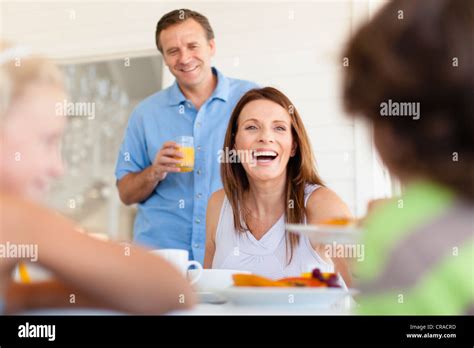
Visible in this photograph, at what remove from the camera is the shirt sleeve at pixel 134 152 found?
2322 mm

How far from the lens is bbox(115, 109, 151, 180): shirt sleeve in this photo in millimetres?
2322

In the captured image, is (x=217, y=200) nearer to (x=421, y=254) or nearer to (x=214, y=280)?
(x=214, y=280)

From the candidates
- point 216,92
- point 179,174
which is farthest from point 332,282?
point 216,92

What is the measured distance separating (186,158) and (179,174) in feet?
0.74

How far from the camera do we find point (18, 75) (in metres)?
0.89

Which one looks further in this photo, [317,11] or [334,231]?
[317,11]

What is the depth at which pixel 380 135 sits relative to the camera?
29.0 inches

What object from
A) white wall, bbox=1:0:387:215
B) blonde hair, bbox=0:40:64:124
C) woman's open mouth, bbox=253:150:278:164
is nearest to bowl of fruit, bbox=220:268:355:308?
blonde hair, bbox=0:40:64:124

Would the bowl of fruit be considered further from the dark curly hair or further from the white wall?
the white wall

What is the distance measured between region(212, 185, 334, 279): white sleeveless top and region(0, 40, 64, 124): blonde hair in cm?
78
